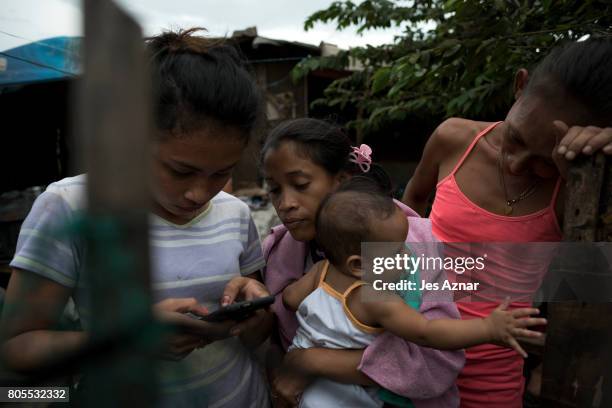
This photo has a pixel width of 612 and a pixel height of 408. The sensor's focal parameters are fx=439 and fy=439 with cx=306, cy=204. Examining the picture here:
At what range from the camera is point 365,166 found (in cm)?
179

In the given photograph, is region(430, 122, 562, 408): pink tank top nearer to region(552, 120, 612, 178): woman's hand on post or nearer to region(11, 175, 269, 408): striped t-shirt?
region(552, 120, 612, 178): woman's hand on post

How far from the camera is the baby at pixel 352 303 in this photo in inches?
51.9

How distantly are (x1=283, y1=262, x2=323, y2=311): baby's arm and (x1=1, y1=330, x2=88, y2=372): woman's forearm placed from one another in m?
0.91

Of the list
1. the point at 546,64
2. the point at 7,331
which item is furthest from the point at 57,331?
the point at 546,64

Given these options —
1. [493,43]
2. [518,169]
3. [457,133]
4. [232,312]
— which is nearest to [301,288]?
[232,312]

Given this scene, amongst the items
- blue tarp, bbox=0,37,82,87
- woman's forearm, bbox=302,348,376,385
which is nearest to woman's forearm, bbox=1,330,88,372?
woman's forearm, bbox=302,348,376,385

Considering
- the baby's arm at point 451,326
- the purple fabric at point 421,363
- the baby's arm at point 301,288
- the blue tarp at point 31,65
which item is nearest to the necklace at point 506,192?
the purple fabric at point 421,363

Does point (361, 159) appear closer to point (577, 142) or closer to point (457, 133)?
point (457, 133)

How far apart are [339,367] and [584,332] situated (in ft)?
2.37

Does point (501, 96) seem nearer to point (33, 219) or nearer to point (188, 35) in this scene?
point (188, 35)

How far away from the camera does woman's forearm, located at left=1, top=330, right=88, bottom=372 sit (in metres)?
0.55

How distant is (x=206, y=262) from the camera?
54.4 inches

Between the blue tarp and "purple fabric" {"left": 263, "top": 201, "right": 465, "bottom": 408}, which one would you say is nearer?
"purple fabric" {"left": 263, "top": 201, "right": 465, "bottom": 408}

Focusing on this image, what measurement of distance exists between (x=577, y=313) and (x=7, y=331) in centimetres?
138
